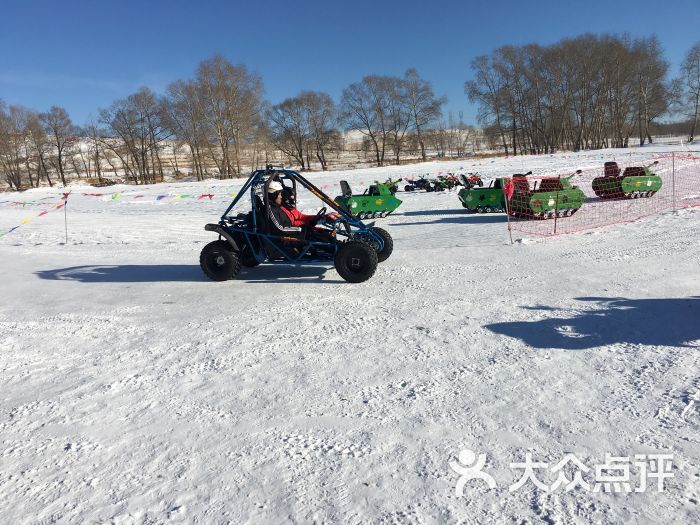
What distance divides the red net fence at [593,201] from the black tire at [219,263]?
6.90 meters

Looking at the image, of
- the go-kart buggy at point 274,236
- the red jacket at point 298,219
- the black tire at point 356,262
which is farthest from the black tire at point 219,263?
the black tire at point 356,262

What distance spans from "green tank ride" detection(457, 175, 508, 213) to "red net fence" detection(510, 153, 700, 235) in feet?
1.61

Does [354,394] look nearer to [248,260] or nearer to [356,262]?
[356,262]

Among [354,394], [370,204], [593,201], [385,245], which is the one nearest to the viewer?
[354,394]

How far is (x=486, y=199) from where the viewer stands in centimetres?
1407

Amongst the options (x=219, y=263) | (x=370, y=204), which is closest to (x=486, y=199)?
(x=370, y=204)

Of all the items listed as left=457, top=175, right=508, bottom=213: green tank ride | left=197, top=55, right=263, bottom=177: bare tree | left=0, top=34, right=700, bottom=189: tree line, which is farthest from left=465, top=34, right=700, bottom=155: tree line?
left=457, top=175, right=508, bottom=213: green tank ride

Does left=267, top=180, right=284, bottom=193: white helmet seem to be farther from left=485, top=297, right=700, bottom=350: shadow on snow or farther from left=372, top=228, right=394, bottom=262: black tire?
left=485, top=297, right=700, bottom=350: shadow on snow

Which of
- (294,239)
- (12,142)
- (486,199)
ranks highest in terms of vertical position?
(12,142)

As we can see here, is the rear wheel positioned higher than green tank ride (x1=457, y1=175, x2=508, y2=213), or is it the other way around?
green tank ride (x1=457, y1=175, x2=508, y2=213)

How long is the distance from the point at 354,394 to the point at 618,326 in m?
2.96

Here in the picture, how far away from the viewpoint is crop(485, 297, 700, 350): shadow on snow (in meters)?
4.38

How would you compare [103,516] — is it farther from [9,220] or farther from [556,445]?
[9,220]

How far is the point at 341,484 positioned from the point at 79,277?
7.86 m
